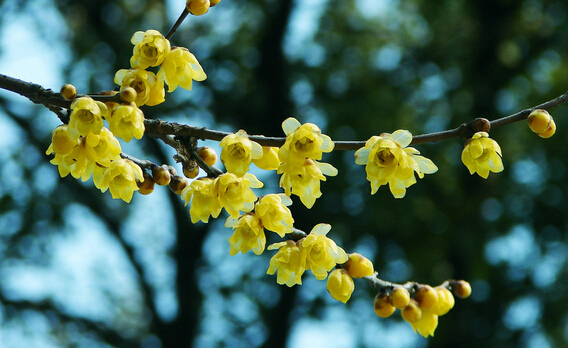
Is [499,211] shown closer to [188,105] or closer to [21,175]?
[188,105]

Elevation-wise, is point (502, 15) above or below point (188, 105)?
above

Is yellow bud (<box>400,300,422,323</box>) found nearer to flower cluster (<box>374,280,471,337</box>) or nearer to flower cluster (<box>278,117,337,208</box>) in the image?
flower cluster (<box>374,280,471,337</box>)

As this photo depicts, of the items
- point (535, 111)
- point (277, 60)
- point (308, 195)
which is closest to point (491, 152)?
point (535, 111)

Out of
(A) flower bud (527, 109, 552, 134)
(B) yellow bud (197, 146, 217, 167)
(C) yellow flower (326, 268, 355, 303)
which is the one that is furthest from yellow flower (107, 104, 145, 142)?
(A) flower bud (527, 109, 552, 134)

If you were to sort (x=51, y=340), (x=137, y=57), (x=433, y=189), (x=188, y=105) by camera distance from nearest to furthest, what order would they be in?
1. (x=137, y=57)
2. (x=188, y=105)
3. (x=433, y=189)
4. (x=51, y=340)

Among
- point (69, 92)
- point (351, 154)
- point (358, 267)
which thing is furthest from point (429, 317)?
point (351, 154)

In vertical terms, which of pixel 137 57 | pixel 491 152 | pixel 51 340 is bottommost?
pixel 491 152
